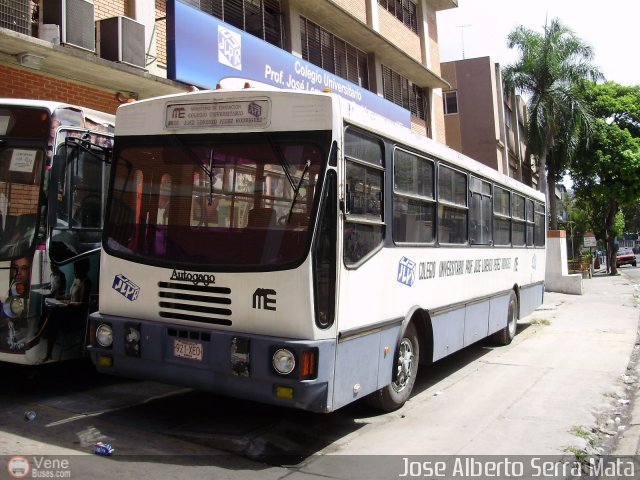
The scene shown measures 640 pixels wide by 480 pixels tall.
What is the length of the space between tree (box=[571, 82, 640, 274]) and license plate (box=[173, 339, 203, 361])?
31.9m

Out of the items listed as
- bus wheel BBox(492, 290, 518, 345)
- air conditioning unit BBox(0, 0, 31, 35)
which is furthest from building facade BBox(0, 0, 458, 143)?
bus wheel BBox(492, 290, 518, 345)

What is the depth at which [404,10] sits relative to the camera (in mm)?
21766

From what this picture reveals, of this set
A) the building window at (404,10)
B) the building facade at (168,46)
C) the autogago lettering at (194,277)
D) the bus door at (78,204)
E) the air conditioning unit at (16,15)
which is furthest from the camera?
the building window at (404,10)

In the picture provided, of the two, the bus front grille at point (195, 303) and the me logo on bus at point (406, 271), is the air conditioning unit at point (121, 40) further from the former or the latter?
the me logo on bus at point (406, 271)

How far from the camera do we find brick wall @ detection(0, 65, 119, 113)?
329 inches

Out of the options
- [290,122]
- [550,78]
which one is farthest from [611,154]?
[290,122]

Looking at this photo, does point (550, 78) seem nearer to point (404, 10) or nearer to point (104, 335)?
point (404, 10)

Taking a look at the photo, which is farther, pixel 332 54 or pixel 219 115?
pixel 332 54

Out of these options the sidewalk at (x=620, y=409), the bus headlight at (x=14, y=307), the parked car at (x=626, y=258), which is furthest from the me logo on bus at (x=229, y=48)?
the parked car at (x=626, y=258)

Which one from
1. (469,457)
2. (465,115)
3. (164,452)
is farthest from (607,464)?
(465,115)

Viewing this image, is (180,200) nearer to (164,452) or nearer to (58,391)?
Answer: (164,452)

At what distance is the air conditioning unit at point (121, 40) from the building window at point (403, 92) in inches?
453

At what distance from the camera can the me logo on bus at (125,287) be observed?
5.07 m

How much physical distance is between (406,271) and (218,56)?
6905 mm
